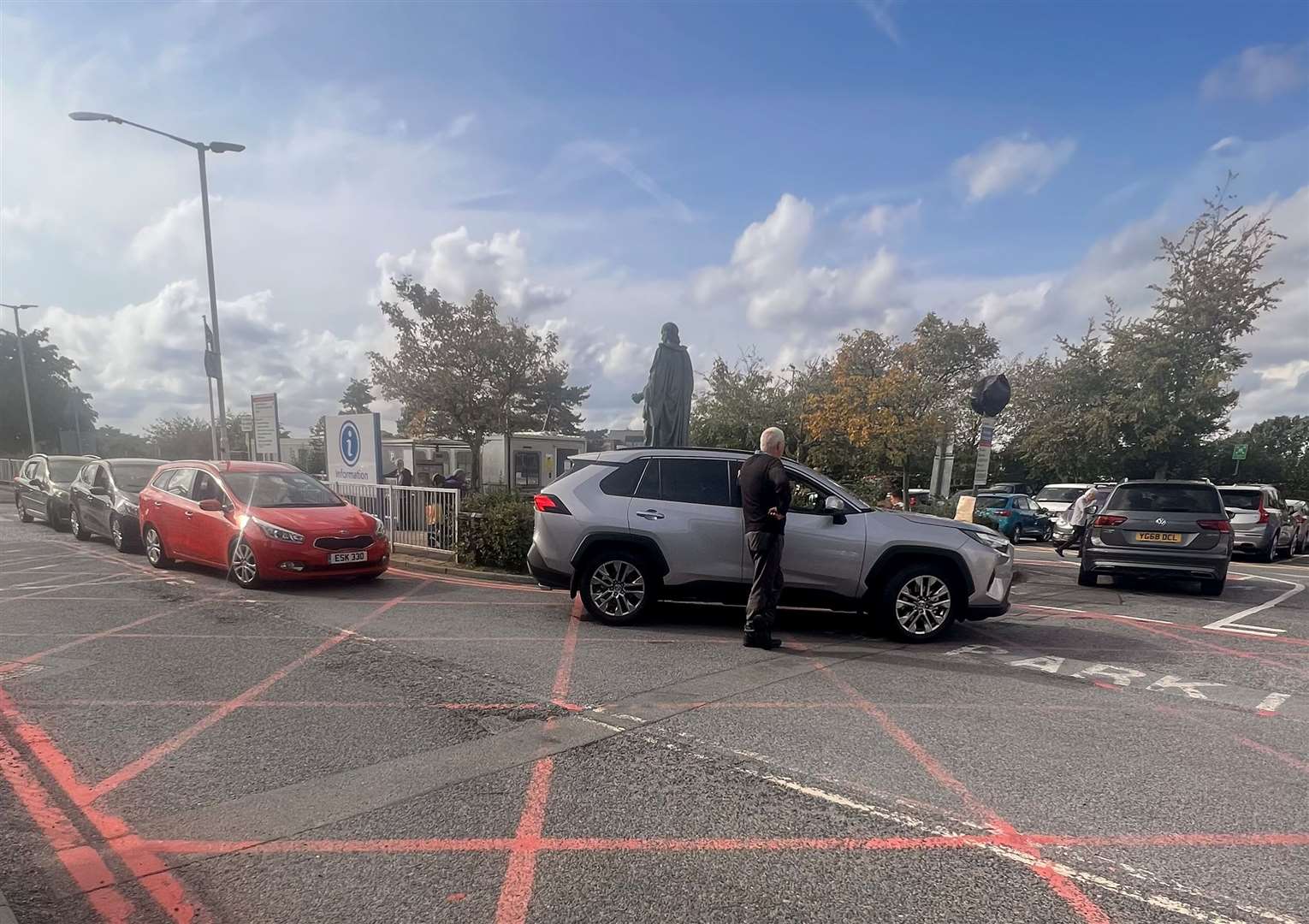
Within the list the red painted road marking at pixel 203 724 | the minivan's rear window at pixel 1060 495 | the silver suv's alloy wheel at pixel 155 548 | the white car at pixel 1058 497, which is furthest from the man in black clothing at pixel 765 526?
the minivan's rear window at pixel 1060 495

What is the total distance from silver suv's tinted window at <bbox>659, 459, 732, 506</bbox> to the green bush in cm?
337

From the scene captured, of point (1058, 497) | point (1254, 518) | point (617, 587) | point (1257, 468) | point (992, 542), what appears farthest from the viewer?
point (1257, 468)

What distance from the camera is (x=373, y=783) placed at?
359 cm

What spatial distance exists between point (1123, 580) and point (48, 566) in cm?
1607

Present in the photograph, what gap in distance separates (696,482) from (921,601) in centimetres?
237

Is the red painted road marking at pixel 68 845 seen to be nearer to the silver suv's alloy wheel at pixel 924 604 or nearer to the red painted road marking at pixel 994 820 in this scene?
the red painted road marking at pixel 994 820

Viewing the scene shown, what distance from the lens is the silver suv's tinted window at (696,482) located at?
23.3 ft

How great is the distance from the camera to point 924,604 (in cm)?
680

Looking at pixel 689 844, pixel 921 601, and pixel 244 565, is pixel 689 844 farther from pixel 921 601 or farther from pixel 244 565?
pixel 244 565

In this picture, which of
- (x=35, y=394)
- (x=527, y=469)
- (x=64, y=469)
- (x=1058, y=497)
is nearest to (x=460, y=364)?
(x=527, y=469)

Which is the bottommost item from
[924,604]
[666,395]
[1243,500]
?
[924,604]

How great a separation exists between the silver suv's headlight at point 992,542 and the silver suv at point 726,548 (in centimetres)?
1

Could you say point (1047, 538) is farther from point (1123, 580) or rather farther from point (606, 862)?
point (606, 862)

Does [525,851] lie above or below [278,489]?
below
